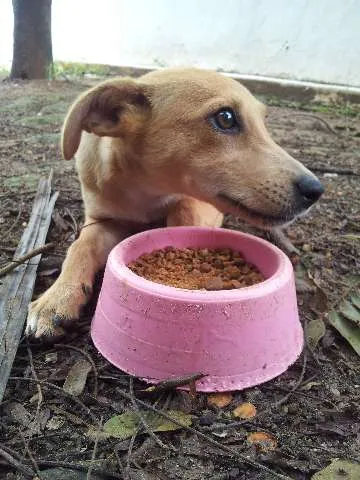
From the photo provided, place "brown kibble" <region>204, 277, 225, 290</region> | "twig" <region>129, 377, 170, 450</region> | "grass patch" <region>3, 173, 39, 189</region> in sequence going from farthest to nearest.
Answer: "grass patch" <region>3, 173, 39, 189</region> < "brown kibble" <region>204, 277, 225, 290</region> < "twig" <region>129, 377, 170, 450</region>

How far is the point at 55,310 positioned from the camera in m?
2.47

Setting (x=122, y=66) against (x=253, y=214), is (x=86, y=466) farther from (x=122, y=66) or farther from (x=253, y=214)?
(x=122, y=66)

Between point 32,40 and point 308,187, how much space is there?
704cm

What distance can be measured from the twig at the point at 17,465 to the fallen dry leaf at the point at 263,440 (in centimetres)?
69

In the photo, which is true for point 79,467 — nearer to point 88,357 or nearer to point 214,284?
point 88,357

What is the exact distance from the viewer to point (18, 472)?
1.71m

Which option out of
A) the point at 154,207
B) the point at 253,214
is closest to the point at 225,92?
the point at 253,214

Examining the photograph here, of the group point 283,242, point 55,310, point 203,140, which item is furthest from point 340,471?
point 283,242

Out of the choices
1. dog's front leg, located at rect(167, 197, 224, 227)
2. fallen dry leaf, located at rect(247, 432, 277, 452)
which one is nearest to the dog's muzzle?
dog's front leg, located at rect(167, 197, 224, 227)

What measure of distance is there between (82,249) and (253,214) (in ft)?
2.86

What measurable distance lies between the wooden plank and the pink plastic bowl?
352 mm

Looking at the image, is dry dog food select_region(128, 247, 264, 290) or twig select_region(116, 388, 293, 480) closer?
twig select_region(116, 388, 293, 480)

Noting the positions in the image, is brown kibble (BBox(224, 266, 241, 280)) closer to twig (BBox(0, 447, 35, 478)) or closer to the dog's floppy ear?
the dog's floppy ear

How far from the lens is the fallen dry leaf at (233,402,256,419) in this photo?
203cm
